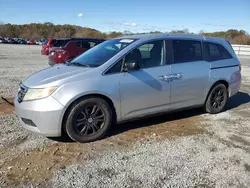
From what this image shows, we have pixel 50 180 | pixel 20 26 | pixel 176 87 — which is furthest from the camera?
pixel 20 26

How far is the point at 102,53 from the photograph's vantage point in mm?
5266

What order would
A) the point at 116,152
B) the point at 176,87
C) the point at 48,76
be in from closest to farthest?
the point at 116,152 < the point at 48,76 < the point at 176,87

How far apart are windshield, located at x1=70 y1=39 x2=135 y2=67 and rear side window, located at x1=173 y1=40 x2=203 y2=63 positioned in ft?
3.13

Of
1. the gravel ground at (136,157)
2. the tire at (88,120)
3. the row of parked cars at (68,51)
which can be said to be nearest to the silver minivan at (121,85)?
the tire at (88,120)

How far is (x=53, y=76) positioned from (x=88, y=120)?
906 millimetres

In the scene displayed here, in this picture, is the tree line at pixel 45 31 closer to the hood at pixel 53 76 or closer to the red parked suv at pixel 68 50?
the red parked suv at pixel 68 50

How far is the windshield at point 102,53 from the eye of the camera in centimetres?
495

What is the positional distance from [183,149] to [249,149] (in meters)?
1.07

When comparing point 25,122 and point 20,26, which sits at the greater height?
point 20,26

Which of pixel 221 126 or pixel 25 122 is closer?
pixel 25 122

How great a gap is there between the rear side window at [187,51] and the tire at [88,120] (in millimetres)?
1834

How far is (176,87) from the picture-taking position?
543 centimetres

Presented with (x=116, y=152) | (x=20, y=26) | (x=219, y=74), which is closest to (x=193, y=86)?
(x=219, y=74)

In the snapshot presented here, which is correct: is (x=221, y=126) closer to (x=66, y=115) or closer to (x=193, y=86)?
(x=193, y=86)
